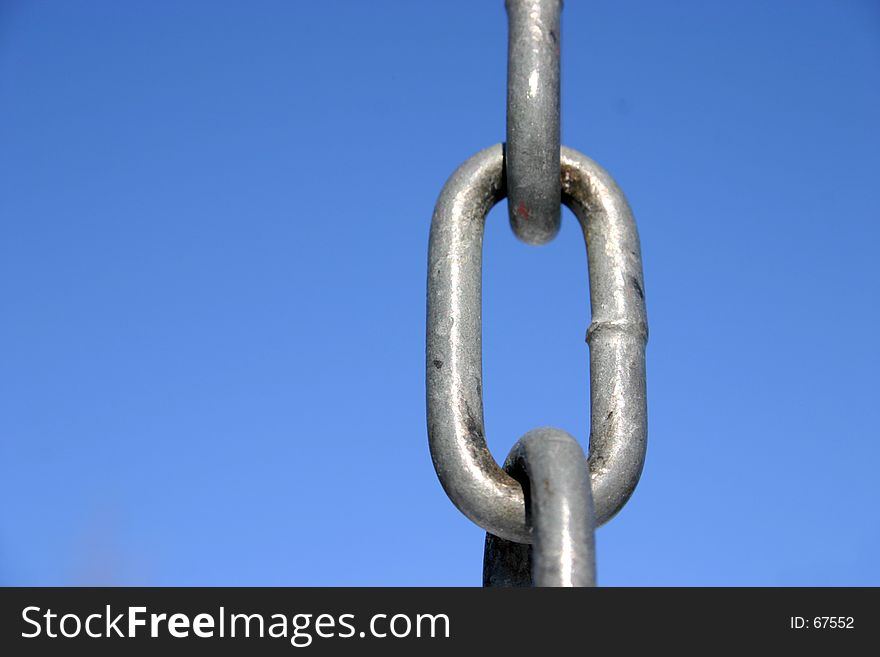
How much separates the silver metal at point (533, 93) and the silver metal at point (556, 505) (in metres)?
0.48

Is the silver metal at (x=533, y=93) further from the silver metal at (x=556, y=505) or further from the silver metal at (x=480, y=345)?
the silver metal at (x=556, y=505)

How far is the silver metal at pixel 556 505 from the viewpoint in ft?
4.70

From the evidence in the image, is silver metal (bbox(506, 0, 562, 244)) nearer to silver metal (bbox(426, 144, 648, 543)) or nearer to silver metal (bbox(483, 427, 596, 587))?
silver metal (bbox(426, 144, 648, 543))

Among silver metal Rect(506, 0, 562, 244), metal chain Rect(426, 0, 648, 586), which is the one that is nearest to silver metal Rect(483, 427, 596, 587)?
metal chain Rect(426, 0, 648, 586)

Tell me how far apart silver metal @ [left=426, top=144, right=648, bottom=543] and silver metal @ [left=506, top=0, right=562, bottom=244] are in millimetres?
67

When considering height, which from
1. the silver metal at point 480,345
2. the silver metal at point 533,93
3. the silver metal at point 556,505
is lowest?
the silver metal at point 556,505

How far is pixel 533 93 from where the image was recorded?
1.83m

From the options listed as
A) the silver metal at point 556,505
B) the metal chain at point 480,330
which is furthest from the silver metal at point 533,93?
the silver metal at point 556,505

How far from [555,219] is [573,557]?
0.76 meters
